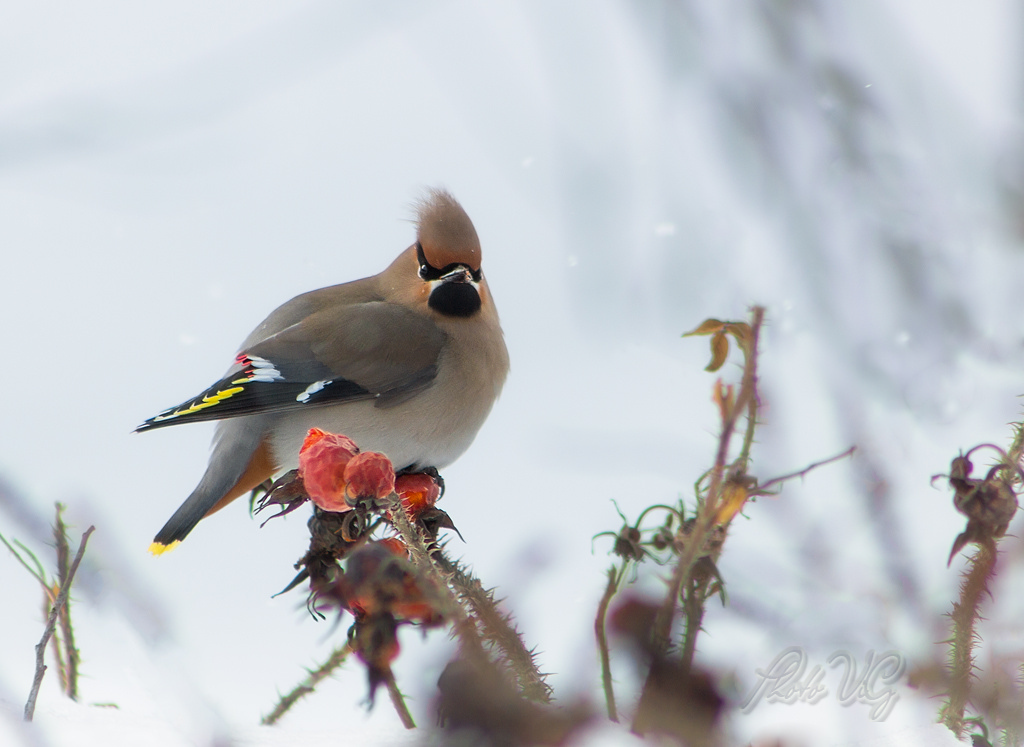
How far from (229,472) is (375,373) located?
410 mm

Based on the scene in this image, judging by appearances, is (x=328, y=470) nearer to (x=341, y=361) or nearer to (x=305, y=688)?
(x=305, y=688)

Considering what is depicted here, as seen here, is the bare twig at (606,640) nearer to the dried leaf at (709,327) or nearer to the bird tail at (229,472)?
the dried leaf at (709,327)

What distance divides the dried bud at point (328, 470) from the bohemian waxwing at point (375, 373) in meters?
1.13

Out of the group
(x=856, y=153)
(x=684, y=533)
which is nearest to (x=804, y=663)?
(x=684, y=533)

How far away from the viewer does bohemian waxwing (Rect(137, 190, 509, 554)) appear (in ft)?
6.74

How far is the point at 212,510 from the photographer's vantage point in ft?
6.78

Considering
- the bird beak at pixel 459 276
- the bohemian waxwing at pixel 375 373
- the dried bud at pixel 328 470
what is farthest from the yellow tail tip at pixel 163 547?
the dried bud at pixel 328 470

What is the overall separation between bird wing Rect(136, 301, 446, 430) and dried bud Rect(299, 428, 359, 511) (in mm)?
1254

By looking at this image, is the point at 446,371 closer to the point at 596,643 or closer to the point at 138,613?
the point at 138,613

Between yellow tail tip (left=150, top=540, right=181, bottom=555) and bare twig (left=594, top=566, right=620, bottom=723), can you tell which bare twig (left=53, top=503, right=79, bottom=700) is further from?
bare twig (left=594, top=566, right=620, bottom=723)

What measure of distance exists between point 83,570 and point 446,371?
1.26 meters

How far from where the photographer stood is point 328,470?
81 cm

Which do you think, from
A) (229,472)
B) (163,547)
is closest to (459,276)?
(229,472)

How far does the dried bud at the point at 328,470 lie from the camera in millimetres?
805
